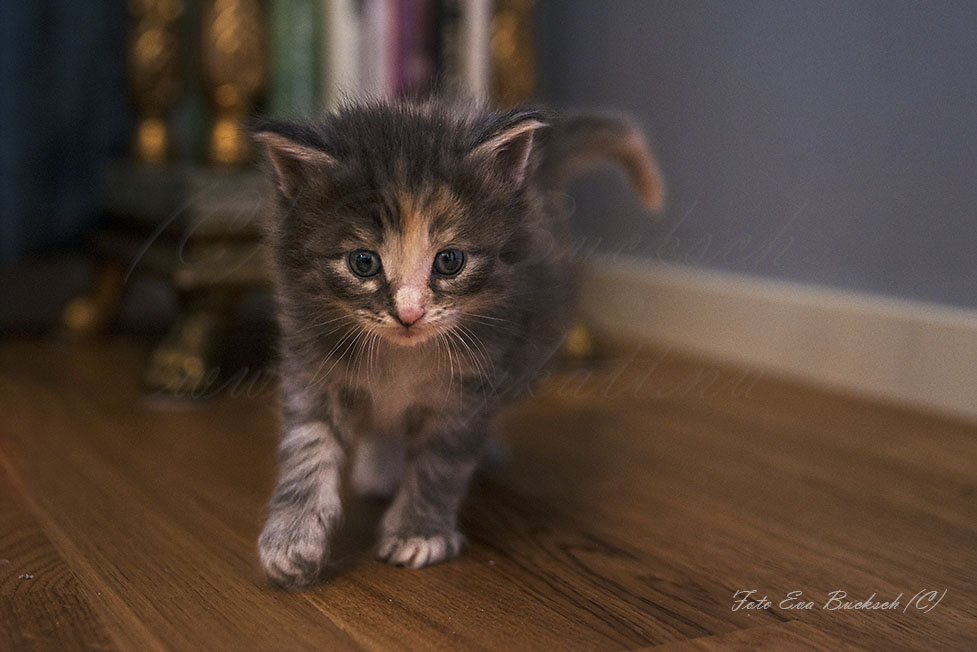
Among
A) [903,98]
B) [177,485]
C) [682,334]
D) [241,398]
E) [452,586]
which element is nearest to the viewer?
[452,586]

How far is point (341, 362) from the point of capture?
1.05m

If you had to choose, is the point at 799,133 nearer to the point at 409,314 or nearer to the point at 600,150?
the point at 600,150

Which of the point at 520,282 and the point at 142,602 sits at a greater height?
the point at 520,282

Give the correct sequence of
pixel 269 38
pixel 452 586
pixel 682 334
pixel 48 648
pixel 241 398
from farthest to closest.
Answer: pixel 682 334 → pixel 269 38 → pixel 241 398 → pixel 452 586 → pixel 48 648

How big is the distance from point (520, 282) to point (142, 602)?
51 cm

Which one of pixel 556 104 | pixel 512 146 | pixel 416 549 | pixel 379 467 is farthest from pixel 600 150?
pixel 556 104

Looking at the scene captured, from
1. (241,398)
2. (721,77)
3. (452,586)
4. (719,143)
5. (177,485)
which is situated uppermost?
(721,77)

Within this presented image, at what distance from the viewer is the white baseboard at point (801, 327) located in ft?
5.60

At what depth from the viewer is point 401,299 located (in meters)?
0.95

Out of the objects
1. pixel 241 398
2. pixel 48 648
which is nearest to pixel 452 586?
pixel 48 648

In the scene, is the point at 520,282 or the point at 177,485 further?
the point at 177,485

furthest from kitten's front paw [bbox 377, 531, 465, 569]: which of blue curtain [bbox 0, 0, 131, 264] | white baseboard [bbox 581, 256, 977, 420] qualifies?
blue curtain [bbox 0, 0, 131, 264]

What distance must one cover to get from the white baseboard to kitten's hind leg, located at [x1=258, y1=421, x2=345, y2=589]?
1158mm

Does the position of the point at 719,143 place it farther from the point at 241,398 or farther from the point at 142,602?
the point at 142,602
